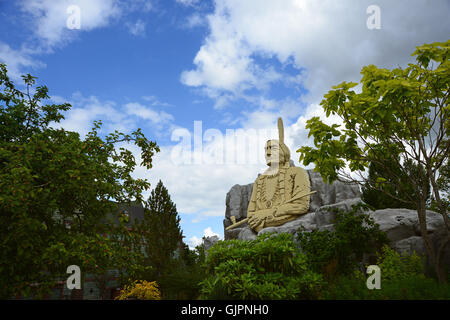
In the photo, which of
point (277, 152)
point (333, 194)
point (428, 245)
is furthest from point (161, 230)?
point (428, 245)

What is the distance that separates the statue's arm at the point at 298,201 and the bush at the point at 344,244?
2946 mm

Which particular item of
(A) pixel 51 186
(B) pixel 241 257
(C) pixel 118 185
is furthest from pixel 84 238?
(B) pixel 241 257

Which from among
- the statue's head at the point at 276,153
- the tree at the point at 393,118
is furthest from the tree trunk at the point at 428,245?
the statue's head at the point at 276,153

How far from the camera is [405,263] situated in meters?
8.41

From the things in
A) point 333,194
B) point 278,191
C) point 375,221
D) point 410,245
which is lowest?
point 410,245

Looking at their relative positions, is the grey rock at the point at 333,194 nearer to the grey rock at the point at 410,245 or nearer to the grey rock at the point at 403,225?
the grey rock at the point at 403,225

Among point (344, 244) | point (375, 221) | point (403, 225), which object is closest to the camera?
point (344, 244)

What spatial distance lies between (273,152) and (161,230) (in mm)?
7185

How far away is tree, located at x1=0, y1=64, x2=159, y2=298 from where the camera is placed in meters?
5.56

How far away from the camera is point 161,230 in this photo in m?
18.0

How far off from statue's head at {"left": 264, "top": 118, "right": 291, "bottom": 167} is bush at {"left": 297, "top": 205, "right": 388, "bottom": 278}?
533 cm

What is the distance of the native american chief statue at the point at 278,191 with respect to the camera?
43.8 feet

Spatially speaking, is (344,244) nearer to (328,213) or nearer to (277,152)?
(328,213)
